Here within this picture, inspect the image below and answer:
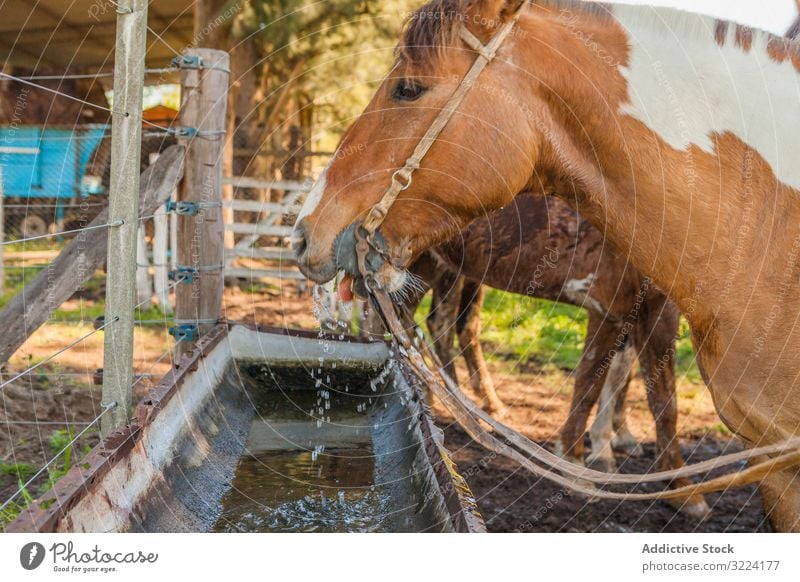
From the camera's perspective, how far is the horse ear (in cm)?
211

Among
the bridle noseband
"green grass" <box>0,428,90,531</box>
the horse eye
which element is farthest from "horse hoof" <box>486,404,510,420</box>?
the horse eye

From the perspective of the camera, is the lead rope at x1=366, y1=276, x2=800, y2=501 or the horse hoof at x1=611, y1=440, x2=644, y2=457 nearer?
the lead rope at x1=366, y1=276, x2=800, y2=501

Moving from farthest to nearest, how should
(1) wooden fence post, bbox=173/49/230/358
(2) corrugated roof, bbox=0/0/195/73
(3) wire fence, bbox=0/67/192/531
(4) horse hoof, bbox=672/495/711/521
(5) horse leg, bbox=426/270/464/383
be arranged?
(2) corrugated roof, bbox=0/0/195/73 → (5) horse leg, bbox=426/270/464/383 → (4) horse hoof, bbox=672/495/711/521 → (1) wooden fence post, bbox=173/49/230/358 → (3) wire fence, bbox=0/67/192/531

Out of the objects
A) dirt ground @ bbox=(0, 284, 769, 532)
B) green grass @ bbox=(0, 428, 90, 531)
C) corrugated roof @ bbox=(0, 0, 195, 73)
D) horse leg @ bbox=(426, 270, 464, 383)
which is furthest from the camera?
corrugated roof @ bbox=(0, 0, 195, 73)

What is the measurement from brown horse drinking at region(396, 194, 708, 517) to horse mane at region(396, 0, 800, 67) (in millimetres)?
2083

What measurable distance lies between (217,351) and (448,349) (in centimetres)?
254

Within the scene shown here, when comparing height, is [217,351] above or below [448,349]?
above

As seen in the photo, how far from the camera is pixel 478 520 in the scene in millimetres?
1985

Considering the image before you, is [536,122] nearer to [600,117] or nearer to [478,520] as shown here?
[600,117]

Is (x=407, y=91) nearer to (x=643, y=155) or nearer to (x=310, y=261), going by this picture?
(x=310, y=261)

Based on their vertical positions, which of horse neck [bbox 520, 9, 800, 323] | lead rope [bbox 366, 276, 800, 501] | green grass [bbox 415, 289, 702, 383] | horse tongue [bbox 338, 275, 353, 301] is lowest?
green grass [bbox 415, 289, 702, 383]

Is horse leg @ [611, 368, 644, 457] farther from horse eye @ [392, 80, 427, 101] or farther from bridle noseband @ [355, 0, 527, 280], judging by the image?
horse eye @ [392, 80, 427, 101]

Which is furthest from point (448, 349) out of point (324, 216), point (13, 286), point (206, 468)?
point (13, 286)

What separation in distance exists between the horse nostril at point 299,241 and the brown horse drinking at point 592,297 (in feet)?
6.80
